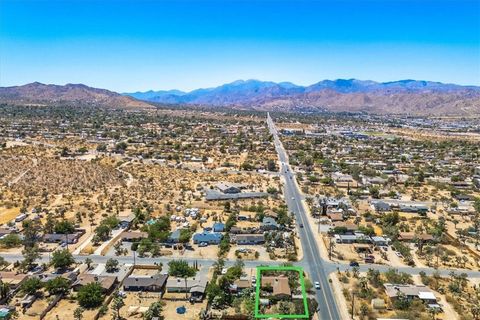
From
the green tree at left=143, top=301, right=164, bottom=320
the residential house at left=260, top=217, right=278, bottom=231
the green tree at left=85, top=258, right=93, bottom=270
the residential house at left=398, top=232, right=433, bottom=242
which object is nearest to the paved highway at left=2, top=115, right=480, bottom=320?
the green tree at left=85, top=258, right=93, bottom=270

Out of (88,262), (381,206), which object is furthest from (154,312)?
(381,206)

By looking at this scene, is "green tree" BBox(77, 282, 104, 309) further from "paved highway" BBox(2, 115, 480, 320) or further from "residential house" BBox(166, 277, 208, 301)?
"paved highway" BBox(2, 115, 480, 320)

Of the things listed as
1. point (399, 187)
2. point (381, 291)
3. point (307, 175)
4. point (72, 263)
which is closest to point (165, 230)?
point (72, 263)

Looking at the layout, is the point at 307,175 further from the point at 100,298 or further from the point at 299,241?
the point at 100,298

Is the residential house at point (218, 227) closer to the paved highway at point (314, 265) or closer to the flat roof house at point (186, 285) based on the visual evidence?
the paved highway at point (314, 265)

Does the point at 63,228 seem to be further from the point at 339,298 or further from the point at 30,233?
the point at 339,298

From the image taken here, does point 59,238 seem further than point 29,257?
Yes

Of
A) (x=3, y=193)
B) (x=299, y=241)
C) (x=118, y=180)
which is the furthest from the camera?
(x=118, y=180)
